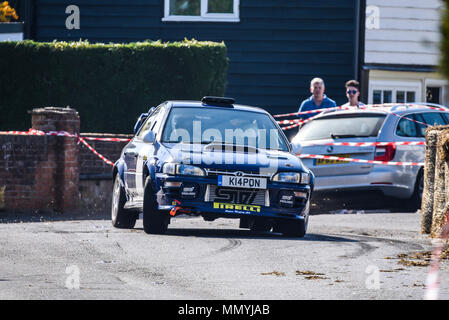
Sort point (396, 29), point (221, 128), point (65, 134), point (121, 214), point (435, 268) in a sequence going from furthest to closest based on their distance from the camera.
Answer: point (396, 29) < point (65, 134) < point (121, 214) < point (221, 128) < point (435, 268)

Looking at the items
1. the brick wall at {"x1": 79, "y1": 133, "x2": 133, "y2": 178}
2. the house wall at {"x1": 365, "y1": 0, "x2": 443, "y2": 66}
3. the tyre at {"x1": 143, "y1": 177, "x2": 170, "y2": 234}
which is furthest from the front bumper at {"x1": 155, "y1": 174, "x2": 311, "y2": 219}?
the house wall at {"x1": 365, "y1": 0, "x2": 443, "y2": 66}

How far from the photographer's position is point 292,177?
476 inches

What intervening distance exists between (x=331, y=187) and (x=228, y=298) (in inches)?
387

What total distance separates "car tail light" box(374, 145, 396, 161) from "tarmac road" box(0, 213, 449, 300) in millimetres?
2803

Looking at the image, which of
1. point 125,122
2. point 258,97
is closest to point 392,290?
point 125,122

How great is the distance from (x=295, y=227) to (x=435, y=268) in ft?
9.59

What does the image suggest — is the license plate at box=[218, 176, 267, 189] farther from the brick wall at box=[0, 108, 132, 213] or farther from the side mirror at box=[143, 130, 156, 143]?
the brick wall at box=[0, 108, 132, 213]

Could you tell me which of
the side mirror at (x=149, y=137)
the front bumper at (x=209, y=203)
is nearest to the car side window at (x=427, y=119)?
the front bumper at (x=209, y=203)

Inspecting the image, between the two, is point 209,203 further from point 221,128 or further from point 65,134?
point 65,134

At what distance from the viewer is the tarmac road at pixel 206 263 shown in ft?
26.3

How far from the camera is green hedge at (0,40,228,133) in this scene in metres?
20.4

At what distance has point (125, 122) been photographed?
20.5 metres

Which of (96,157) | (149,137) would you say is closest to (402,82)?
(96,157)
